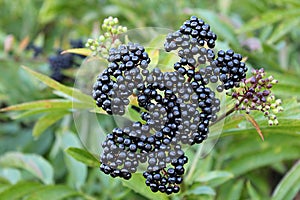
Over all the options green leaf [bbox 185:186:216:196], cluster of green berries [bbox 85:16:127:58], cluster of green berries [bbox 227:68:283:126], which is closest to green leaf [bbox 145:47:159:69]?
cluster of green berries [bbox 85:16:127:58]

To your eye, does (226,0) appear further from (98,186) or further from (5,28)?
(5,28)

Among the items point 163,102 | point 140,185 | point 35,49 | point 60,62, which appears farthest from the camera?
point 35,49

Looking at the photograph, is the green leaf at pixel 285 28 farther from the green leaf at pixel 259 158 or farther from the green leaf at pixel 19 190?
the green leaf at pixel 19 190

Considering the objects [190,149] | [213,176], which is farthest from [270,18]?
[213,176]

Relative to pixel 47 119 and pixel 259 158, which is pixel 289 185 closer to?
pixel 259 158

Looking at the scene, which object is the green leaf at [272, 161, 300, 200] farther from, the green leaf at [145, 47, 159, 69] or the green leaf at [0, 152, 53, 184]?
the green leaf at [0, 152, 53, 184]

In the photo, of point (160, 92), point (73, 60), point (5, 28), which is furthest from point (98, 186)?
point (5, 28)
